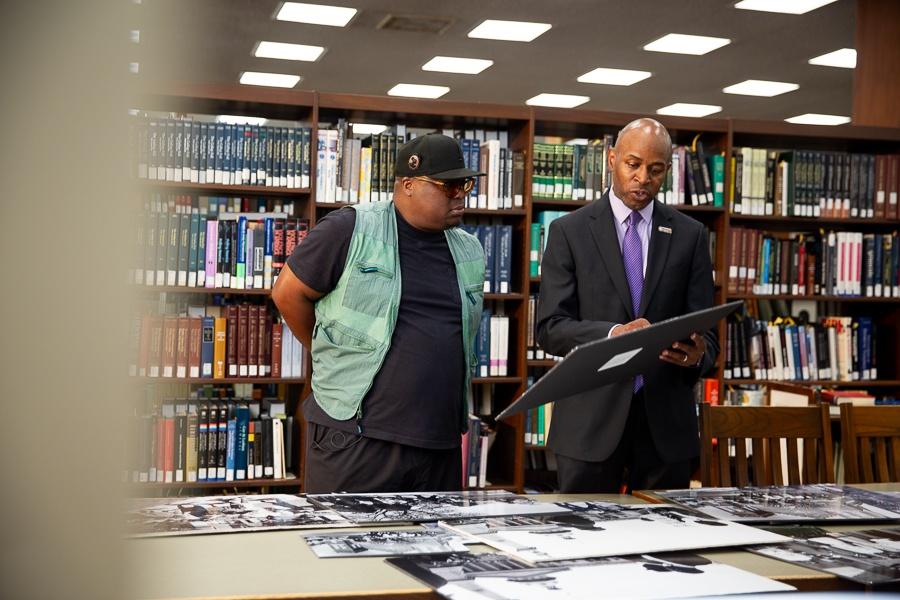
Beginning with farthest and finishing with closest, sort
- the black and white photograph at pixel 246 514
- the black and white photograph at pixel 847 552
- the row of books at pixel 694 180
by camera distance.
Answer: the row of books at pixel 694 180
the black and white photograph at pixel 246 514
the black and white photograph at pixel 847 552

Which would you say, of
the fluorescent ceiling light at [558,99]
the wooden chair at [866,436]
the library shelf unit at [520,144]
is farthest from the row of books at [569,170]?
the fluorescent ceiling light at [558,99]

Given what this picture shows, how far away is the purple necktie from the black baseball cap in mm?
500

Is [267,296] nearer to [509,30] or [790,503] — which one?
[790,503]

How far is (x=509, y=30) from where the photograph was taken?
305 inches

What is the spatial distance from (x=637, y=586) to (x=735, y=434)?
52.2 inches

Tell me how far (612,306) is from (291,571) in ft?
4.64

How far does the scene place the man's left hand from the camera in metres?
2.14

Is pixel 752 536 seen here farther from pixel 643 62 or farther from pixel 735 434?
pixel 643 62

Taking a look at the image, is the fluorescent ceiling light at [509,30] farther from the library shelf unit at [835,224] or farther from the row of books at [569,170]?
the row of books at [569,170]

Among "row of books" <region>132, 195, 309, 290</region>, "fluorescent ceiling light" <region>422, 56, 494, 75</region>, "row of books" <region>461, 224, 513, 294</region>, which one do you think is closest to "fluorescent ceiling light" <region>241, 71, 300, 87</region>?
"fluorescent ceiling light" <region>422, 56, 494, 75</region>

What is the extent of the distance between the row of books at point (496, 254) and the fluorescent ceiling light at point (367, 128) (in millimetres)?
637

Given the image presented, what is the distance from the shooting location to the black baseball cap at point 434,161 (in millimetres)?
2240

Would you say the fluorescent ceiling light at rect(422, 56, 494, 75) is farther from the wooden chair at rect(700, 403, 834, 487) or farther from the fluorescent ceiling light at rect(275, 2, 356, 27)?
the wooden chair at rect(700, 403, 834, 487)

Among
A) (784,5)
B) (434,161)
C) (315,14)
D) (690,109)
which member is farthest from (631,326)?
(690,109)
